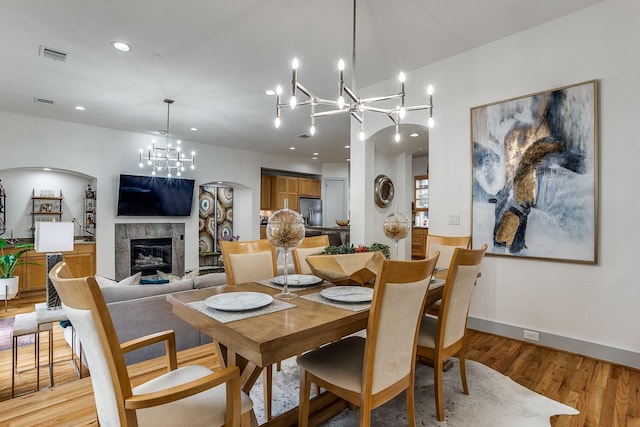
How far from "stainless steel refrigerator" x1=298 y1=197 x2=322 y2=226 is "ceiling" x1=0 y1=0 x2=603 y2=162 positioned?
4.72m

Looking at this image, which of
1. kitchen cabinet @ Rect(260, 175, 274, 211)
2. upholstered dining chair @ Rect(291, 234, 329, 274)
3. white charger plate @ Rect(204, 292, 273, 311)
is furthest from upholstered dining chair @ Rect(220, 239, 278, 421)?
kitchen cabinet @ Rect(260, 175, 274, 211)

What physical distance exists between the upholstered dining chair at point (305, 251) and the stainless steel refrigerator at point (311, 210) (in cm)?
683

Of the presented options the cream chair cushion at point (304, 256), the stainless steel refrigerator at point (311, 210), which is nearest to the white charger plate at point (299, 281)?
the cream chair cushion at point (304, 256)

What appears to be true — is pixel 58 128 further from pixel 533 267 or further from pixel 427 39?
pixel 533 267

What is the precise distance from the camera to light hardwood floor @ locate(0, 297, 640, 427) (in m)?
1.95

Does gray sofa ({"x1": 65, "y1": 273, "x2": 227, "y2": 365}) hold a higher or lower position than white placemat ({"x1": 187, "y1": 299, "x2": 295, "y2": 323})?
lower

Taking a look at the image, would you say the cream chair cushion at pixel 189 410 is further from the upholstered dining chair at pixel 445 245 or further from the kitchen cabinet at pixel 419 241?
the kitchen cabinet at pixel 419 241

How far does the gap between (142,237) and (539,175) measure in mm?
6876

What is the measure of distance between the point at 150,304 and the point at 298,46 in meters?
2.81

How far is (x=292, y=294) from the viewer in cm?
182

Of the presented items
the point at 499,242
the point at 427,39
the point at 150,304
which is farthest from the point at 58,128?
the point at 499,242

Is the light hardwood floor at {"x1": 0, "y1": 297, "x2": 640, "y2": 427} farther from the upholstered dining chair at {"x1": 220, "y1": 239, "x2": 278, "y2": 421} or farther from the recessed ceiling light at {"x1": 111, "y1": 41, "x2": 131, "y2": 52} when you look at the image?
the recessed ceiling light at {"x1": 111, "y1": 41, "x2": 131, "y2": 52}

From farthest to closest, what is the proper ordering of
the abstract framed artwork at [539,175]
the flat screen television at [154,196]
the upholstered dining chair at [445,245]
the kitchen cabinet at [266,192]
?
1. the kitchen cabinet at [266,192]
2. the flat screen television at [154,196]
3. the upholstered dining chair at [445,245]
4. the abstract framed artwork at [539,175]

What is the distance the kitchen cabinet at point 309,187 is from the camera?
31.7 ft
